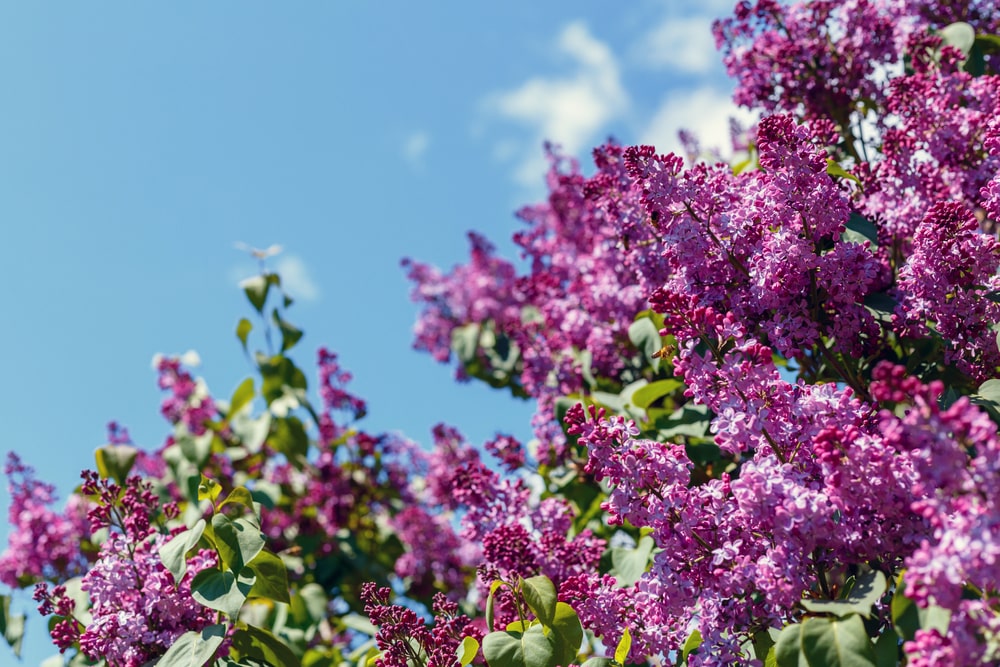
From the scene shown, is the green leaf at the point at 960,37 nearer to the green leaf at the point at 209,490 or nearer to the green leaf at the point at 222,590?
the green leaf at the point at 209,490

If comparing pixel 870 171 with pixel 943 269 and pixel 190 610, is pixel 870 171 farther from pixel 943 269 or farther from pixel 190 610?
pixel 190 610

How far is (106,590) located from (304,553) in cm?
368

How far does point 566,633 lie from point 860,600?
95 centimetres

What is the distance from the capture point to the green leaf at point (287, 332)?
21.1 ft

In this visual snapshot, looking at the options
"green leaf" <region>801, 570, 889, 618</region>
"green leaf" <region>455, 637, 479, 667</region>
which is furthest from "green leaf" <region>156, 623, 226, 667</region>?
"green leaf" <region>801, 570, 889, 618</region>

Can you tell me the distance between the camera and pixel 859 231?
10.2ft

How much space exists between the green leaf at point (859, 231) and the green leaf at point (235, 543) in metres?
2.35

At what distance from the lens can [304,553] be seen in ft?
22.4

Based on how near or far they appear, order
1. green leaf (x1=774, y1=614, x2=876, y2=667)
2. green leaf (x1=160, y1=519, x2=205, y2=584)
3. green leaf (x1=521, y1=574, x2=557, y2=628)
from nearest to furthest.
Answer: green leaf (x1=774, y1=614, x2=876, y2=667) < green leaf (x1=521, y1=574, x2=557, y2=628) < green leaf (x1=160, y1=519, x2=205, y2=584)

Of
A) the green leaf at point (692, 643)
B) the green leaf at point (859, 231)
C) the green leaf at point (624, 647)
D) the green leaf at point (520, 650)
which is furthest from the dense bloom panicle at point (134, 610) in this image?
the green leaf at point (859, 231)

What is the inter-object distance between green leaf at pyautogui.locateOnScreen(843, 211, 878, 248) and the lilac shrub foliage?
18 millimetres

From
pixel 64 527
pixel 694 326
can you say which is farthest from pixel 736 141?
pixel 64 527

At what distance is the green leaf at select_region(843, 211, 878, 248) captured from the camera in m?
3.07

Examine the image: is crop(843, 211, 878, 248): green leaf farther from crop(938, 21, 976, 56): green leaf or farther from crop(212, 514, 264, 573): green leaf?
crop(212, 514, 264, 573): green leaf
